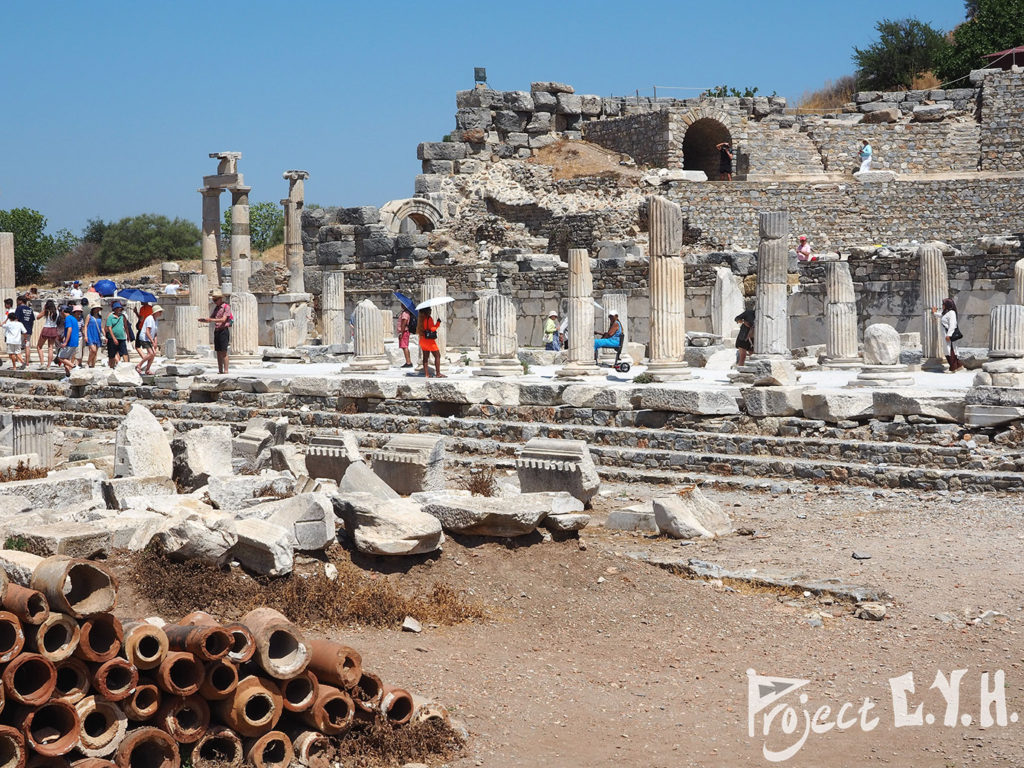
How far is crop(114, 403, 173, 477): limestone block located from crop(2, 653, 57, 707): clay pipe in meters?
6.15

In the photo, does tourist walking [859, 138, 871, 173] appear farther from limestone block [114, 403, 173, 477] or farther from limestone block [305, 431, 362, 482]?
limestone block [114, 403, 173, 477]

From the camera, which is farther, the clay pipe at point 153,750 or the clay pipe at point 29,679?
the clay pipe at point 153,750

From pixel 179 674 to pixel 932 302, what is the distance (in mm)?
14941

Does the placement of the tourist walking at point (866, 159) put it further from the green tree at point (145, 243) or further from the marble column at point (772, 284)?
the green tree at point (145, 243)

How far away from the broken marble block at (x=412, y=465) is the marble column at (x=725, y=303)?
1170cm

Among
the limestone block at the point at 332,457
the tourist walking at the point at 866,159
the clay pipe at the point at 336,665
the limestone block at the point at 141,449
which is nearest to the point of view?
the clay pipe at the point at 336,665

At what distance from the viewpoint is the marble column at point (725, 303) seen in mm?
22531

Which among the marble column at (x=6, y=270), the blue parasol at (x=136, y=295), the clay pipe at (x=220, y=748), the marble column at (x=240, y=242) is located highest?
the marble column at (x=240, y=242)

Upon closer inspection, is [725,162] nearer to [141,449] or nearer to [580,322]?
[580,322]

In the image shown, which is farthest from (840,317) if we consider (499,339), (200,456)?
(200,456)

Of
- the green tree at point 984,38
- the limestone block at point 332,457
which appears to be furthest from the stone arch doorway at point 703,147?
the limestone block at point 332,457

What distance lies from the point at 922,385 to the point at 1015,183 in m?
17.2

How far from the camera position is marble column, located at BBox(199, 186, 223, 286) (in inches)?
1423

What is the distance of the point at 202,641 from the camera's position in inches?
212
